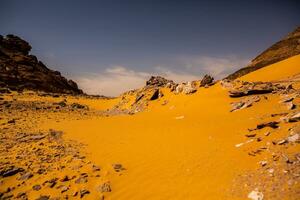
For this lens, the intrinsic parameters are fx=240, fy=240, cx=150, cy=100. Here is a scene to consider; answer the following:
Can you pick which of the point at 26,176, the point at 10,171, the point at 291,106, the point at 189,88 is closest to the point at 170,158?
the point at 26,176

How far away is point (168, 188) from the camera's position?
321 inches

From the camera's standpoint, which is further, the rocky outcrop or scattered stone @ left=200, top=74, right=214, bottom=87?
the rocky outcrop

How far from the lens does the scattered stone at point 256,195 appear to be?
6.62 metres

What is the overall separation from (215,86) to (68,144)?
1514cm

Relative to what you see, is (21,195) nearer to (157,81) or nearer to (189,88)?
(189,88)

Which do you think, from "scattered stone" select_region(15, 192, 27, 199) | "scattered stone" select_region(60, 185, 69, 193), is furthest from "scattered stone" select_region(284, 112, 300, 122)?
"scattered stone" select_region(15, 192, 27, 199)

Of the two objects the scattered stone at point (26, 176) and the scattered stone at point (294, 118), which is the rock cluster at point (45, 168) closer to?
the scattered stone at point (26, 176)

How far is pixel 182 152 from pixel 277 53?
50077 millimetres

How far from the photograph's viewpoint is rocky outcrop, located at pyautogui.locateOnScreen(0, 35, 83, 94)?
44.6 m

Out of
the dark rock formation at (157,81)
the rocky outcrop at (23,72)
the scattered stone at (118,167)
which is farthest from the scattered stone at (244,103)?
the rocky outcrop at (23,72)

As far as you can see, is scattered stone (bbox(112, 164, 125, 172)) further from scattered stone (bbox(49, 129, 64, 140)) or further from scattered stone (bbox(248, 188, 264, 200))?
scattered stone (bbox(49, 129, 64, 140))

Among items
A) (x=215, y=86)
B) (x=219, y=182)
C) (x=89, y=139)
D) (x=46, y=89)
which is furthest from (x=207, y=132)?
(x=46, y=89)

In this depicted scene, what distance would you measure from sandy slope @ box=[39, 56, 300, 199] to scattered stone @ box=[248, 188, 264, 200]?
0.83ft

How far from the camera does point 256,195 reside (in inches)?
265
